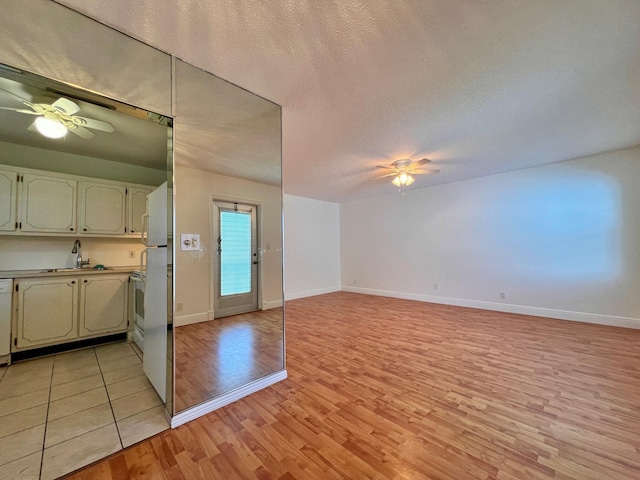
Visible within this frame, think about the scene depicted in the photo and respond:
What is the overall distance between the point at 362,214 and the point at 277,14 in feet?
18.6

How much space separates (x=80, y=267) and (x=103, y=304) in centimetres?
71

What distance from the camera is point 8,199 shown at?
281cm

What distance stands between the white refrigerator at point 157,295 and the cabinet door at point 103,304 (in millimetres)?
1344

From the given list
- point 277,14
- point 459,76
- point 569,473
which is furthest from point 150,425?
point 459,76

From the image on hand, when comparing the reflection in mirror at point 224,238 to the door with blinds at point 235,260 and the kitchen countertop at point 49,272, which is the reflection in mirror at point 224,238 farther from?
the kitchen countertop at point 49,272

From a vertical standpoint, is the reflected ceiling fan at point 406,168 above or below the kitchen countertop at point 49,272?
above

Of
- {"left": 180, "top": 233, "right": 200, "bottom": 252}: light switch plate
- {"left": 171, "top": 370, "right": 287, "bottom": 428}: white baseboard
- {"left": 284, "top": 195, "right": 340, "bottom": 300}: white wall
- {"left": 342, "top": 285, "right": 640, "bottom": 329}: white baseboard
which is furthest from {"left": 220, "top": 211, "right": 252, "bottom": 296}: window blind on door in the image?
{"left": 342, "top": 285, "right": 640, "bottom": 329}: white baseboard

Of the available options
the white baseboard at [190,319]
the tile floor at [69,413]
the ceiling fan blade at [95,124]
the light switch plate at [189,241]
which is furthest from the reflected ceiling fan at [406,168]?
the tile floor at [69,413]

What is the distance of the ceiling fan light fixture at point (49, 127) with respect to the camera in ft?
7.30

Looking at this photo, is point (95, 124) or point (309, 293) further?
point (309, 293)

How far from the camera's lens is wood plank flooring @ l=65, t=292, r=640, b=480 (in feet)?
4.43

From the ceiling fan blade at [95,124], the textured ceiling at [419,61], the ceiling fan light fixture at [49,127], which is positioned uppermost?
the textured ceiling at [419,61]

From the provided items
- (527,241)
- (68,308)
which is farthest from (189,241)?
(527,241)

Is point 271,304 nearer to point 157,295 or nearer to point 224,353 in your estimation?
point 224,353
